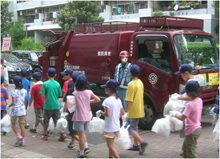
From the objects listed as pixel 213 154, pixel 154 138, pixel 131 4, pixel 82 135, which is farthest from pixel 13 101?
pixel 131 4

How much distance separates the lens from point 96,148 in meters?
8.19

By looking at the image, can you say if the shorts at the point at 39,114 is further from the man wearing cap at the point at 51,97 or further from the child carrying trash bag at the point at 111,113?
the child carrying trash bag at the point at 111,113

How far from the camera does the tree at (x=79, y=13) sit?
4016 cm

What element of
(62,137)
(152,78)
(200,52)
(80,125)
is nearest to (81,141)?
(80,125)

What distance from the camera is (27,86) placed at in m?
10.1

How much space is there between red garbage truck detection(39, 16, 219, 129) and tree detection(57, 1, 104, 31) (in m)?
28.4

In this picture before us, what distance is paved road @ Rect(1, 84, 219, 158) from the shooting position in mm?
7598

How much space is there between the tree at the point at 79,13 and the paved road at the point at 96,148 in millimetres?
31044

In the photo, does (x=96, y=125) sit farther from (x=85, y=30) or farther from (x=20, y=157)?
(x=85, y=30)

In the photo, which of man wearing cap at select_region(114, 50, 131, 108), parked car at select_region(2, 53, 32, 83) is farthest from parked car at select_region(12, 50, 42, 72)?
man wearing cap at select_region(114, 50, 131, 108)

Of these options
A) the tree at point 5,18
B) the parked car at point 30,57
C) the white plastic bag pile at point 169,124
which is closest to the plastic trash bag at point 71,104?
the white plastic bag pile at point 169,124

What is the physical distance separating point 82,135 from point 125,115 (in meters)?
0.81

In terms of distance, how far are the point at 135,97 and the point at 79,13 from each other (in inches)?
1321

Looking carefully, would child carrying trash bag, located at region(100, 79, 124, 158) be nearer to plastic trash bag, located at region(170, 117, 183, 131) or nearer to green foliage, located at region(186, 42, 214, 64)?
plastic trash bag, located at region(170, 117, 183, 131)
